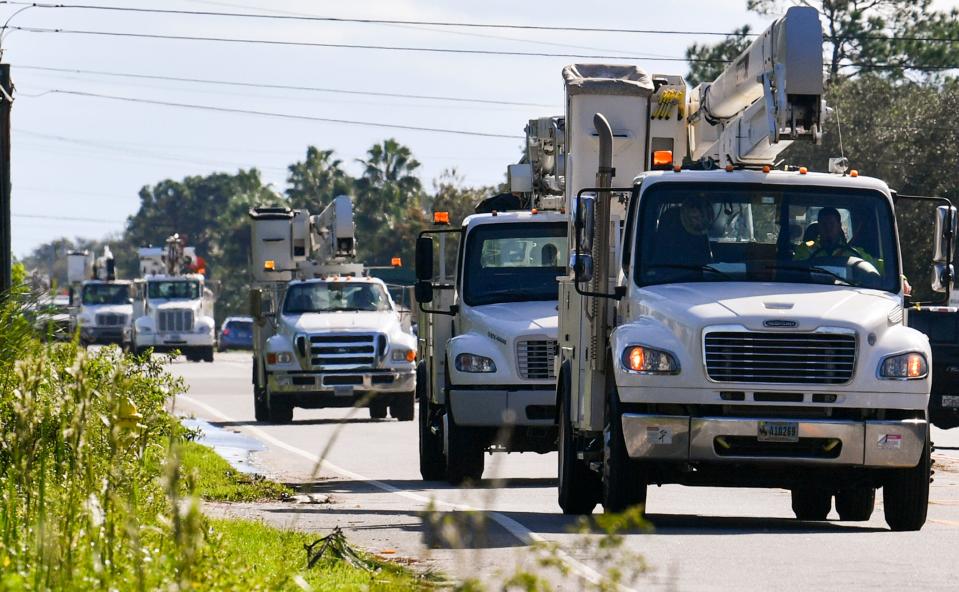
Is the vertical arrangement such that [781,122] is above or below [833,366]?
above

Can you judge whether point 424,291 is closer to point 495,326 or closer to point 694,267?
point 495,326

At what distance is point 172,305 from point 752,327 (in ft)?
162

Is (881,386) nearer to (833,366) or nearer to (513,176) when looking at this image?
(833,366)

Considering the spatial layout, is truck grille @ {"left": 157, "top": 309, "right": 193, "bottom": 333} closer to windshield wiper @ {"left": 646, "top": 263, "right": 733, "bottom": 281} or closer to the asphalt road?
the asphalt road

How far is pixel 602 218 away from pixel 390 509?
324 centimetres

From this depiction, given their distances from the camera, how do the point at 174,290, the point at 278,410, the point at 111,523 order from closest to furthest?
the point at 111,523 → the point at 278,410 → the point at 174,290

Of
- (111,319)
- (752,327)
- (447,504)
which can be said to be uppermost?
(752,327)

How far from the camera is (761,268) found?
13562 millimetres

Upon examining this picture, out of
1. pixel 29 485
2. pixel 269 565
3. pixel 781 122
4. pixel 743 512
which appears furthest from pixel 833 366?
pixel 29 485

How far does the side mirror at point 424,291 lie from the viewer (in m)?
18.8

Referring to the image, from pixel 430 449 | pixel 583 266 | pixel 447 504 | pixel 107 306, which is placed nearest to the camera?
pixel 583 266

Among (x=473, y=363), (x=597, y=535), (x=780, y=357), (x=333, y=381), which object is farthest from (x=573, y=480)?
(x=333, y=381)

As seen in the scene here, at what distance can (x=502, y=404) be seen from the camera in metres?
17.5

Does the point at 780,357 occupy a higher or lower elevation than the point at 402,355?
higher
